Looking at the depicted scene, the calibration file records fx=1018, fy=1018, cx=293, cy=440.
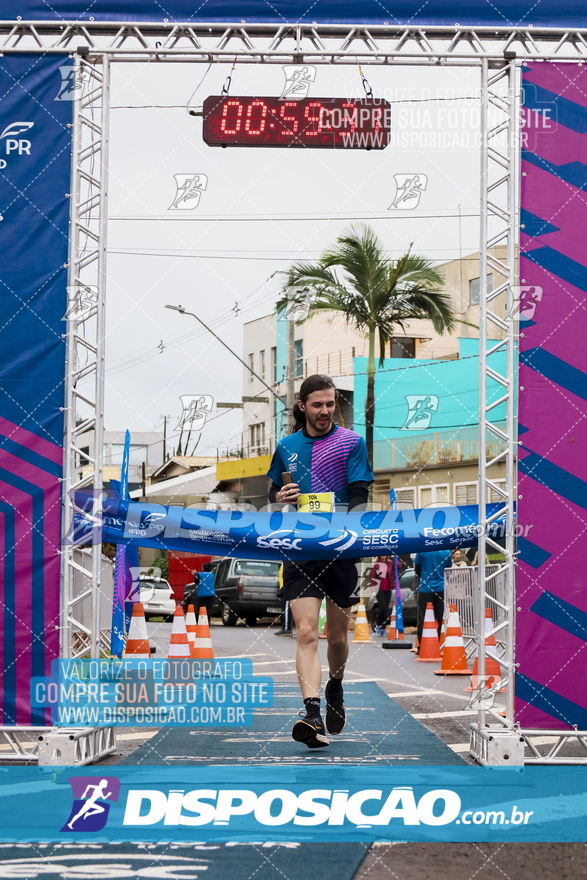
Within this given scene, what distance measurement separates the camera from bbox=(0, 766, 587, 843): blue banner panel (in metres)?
4.20

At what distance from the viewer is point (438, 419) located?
33.5m

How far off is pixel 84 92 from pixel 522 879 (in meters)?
5.16

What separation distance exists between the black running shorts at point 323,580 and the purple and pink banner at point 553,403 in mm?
1040

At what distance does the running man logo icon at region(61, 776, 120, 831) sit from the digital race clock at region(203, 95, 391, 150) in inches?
154

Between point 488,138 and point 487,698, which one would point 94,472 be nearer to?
point 487,698

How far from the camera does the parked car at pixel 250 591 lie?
23281mm

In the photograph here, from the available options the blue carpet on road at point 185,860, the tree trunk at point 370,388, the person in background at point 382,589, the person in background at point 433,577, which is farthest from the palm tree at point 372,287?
the blue carpet on road at point 185,860

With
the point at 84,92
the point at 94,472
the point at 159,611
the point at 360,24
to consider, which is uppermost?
the point at 360,24

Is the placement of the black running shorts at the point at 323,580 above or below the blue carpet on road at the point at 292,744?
above

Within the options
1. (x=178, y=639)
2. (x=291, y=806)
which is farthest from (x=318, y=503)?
(x=178, y=639)

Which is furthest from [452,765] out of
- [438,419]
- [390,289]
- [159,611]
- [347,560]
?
[438,419]

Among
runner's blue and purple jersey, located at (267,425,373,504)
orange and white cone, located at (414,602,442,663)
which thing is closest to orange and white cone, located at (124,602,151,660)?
orange and white cone, located at (414,602,442,663)

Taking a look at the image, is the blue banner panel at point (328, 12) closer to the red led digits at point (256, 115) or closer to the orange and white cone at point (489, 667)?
the red led digits at point (256, 115)

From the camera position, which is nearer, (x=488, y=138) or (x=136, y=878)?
(x=136, y=878)
